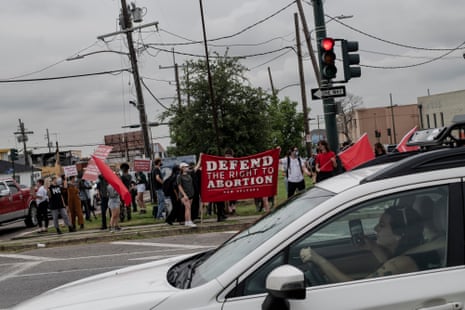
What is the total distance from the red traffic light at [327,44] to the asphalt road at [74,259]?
4546 millimetres

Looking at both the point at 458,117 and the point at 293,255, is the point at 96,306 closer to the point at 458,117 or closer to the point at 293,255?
the point at 293,255

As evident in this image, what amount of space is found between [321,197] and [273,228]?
1.04 ft

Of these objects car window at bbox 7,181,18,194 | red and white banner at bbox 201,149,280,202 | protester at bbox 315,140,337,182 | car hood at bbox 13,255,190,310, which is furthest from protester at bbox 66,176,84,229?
car hood at bbox 13,255,190,310

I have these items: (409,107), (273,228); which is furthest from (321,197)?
(409,107)

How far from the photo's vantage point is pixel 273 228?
3422mm

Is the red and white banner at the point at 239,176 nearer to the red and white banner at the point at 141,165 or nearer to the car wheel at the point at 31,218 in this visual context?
the car wheel at the point at 31,218

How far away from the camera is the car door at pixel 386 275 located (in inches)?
119

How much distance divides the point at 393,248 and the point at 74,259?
9.74 m

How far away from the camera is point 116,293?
3.39m

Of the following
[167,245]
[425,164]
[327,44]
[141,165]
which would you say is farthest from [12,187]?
[425,164]

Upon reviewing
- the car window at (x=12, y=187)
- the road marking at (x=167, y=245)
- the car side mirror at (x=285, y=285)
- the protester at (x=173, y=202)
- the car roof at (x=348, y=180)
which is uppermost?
the car roof at (x=348, y=180)

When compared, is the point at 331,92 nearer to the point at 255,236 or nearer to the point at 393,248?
the point at 255,236

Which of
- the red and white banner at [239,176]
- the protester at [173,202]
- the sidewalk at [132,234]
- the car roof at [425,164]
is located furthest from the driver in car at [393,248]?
the protester at [173,202]

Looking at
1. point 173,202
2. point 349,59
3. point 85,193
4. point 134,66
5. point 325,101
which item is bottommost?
point 173,202
